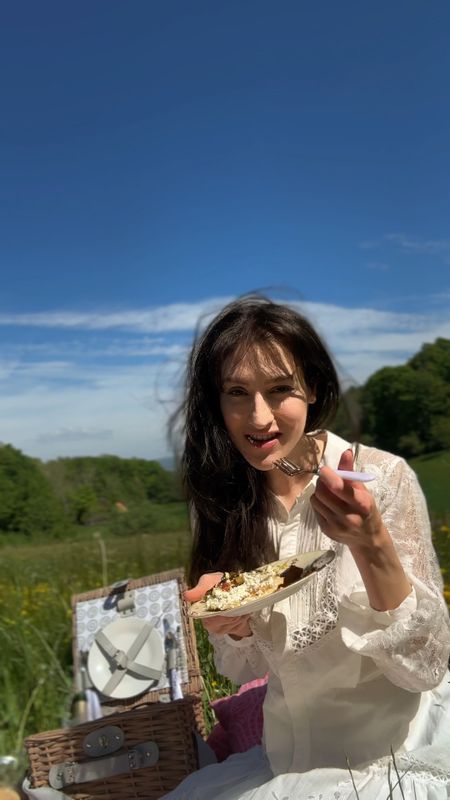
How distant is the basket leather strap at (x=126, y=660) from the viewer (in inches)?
111

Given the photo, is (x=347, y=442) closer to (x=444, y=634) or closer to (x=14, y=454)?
(x=444, y=634)

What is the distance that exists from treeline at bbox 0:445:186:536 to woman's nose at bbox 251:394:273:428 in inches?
319

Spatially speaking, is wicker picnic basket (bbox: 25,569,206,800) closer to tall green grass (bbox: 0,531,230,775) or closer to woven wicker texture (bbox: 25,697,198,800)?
woven wicker texture (bbox: 25,697,198,800)

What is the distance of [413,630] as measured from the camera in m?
1.47

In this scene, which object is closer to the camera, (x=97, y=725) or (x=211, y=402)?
(x=211, y=402)

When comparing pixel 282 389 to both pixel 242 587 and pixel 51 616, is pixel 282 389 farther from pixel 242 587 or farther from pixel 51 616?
pixel 51 616

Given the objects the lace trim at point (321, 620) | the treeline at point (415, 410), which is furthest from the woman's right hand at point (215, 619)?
the treeline at point (415, 410)

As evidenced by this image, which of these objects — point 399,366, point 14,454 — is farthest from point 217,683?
point 14,454

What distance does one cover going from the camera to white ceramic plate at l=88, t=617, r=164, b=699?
2811 mm

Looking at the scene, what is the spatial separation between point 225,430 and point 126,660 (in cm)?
127

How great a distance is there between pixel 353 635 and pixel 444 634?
19 cm

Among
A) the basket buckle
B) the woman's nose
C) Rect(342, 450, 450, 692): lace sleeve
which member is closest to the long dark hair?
the woman's nose

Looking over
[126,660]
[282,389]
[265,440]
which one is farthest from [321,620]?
[126,660]

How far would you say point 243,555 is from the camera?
2.03 metres
